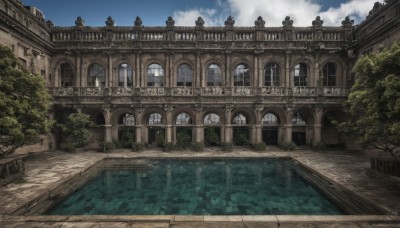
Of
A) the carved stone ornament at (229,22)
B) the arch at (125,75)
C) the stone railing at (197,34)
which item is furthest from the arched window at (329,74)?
the arch at (125,75)

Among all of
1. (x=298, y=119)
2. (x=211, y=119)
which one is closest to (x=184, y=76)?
(x=211, y=119)

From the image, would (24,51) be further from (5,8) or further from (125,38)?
(125,38)

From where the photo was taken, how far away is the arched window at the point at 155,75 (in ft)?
69.1

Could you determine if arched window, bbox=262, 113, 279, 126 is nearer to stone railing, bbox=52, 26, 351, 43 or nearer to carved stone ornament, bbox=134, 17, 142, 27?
stone railing, bbox=52, 26, 351, 43

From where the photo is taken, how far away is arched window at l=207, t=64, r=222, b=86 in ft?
69.6

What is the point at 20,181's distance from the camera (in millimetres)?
10172

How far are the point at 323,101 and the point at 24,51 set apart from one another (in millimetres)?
26511

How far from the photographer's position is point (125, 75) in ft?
69.2

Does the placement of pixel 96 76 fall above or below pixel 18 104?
above

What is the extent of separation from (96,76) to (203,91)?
11.2m

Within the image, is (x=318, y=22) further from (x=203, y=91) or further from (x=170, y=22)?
(x=170, y=22)

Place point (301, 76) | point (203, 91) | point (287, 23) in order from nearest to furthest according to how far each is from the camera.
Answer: point (203, 91) < point (287, 23) < point (301, 76)

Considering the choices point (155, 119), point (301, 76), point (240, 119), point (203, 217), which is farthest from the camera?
point (240, 119)

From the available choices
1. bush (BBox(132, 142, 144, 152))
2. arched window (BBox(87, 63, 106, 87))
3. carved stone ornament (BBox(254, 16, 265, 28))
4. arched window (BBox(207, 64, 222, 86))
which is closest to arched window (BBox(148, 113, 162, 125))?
bush (BBox(132, 142, 144, 152))
